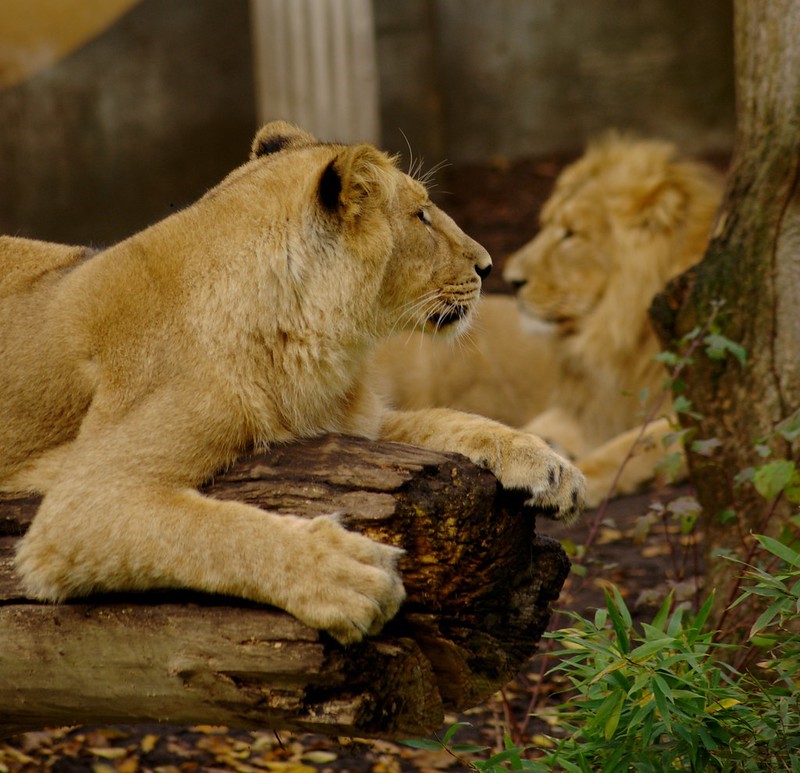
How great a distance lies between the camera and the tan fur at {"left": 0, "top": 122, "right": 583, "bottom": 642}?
7.72 feet

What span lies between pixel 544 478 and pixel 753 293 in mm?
1237

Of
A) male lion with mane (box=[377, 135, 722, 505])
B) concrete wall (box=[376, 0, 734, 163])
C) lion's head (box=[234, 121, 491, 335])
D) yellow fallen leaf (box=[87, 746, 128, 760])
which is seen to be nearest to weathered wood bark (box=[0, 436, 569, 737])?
lion's head (box=[234, 121, 491, 335])

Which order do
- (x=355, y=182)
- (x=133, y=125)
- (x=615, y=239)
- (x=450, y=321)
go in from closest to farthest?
1. (x=355, y=182)
2. (x=450, y=321)
3. (x=615, y=239)
4. (x=133, y=125)

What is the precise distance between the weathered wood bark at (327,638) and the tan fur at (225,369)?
0.23 ft

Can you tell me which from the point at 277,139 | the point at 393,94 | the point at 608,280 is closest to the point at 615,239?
Answer: the point at 608,280

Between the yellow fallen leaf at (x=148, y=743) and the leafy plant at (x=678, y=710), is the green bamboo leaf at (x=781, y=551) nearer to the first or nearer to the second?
the leafy plant at (x=678, y=710)

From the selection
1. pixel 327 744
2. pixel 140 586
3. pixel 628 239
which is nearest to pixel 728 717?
pixel 140 586

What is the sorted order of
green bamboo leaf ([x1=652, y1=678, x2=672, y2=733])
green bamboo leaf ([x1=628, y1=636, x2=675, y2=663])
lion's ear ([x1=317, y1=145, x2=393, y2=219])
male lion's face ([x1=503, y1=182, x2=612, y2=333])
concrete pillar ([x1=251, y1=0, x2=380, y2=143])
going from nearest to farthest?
green bamboo leaf ([x1=652, y1=678, x2=672, y2=733]), green bamboo leaf ([x1=628, y1=636, x2=675, y2=663]), lion's ear ([x1=317, y1=145, x2=393, y2=219]), male lion's face ([x1=503, y1=182, x2=612, y2=333]), concrete pillar ([x1=251, y1=0, x2=380, y2=143])

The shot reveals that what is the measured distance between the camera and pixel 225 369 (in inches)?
103


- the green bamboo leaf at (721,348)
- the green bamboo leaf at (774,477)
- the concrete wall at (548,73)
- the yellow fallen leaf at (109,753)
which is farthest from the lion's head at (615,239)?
the concrete wall at (548,73)

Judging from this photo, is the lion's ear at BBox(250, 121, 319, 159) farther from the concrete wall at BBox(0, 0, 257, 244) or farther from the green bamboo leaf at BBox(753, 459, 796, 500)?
the concrete wall at BBox(0, 0, 257, 244)

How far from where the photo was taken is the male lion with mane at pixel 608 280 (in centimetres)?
568

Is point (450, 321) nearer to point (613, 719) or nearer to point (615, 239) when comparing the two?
point (613, 719)

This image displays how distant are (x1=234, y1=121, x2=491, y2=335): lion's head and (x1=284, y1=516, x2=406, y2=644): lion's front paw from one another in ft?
2.29
